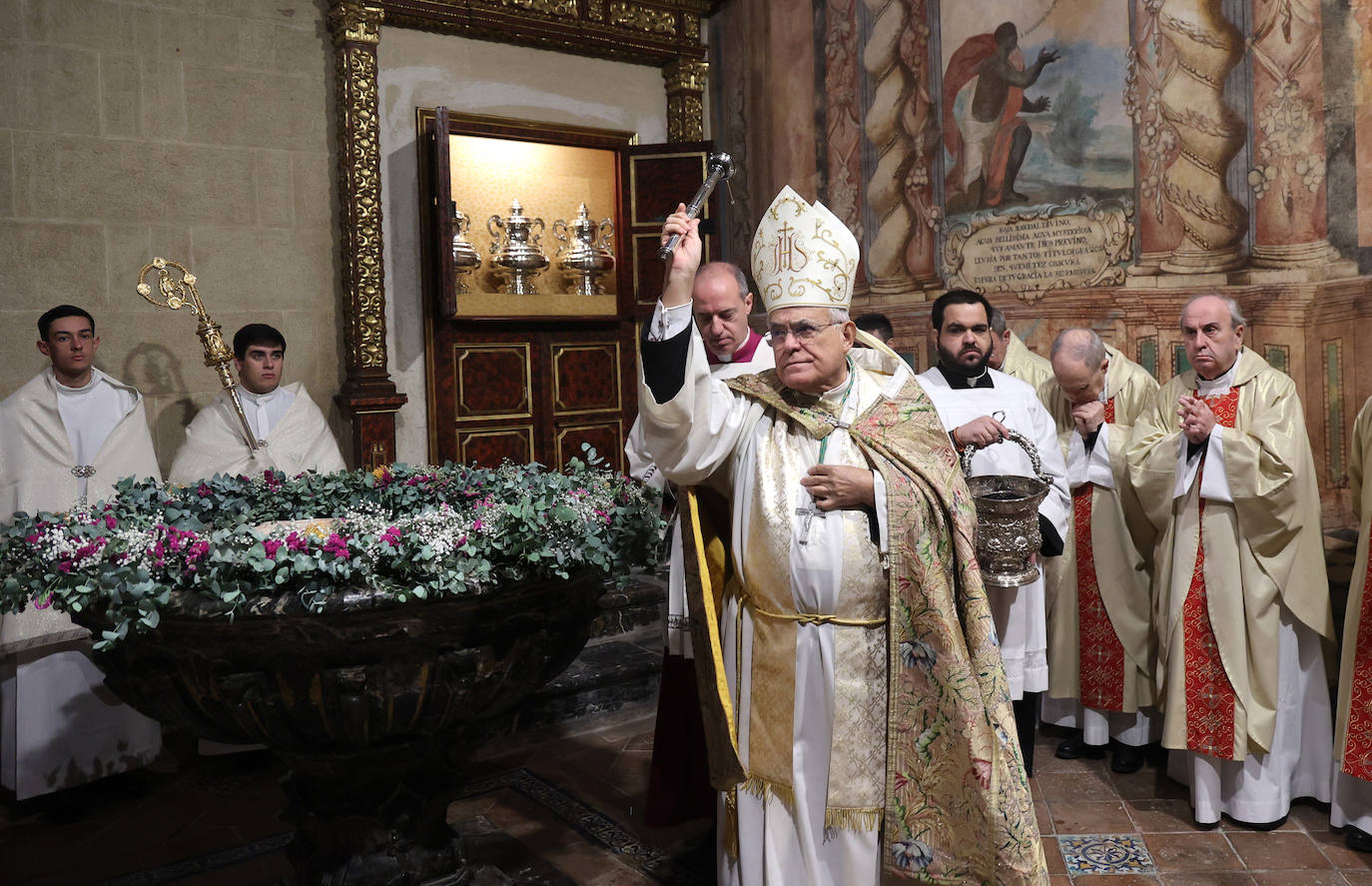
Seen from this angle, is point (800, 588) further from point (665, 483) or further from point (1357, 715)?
point (1357, 715)

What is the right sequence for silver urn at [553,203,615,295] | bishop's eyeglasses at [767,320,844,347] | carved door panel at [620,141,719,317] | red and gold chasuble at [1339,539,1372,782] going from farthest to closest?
1. silver urn at [553,203,615,295]
2. carved door panel at [620,141,719,317]
3. red and gold chasuble at [1339,539,1372,782]
4. bishop's eyeglasses at [767,320,844,347]

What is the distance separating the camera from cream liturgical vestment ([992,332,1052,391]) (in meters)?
5.09

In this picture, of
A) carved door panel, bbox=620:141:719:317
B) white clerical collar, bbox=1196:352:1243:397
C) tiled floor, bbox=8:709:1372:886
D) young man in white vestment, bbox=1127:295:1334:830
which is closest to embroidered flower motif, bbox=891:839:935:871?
tiled floor, bbox=8:709:1372:886

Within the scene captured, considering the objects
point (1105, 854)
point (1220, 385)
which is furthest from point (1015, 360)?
point (1105, 854)

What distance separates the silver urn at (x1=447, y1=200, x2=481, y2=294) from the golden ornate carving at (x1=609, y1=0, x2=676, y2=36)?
6.02 ft

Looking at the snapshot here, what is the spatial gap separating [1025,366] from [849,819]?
3186mm

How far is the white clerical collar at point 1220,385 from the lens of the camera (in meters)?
4.05

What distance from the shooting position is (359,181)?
6684 millimetres

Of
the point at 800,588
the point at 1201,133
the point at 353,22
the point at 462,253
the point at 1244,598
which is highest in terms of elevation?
the point at 353,22

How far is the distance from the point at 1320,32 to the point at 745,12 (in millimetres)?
4112

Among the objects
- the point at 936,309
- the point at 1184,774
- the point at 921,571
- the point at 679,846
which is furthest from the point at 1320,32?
the point at 679,846

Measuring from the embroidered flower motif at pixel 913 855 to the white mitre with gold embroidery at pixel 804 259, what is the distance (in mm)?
1307

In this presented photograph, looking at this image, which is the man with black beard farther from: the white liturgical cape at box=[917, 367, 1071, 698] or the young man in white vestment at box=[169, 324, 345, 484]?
the young man in white vestment at box=[169, 324, 345, 484]

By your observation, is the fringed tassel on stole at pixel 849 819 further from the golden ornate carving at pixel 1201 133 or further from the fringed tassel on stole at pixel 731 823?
the golden ornate carving at pixel 1201 133
